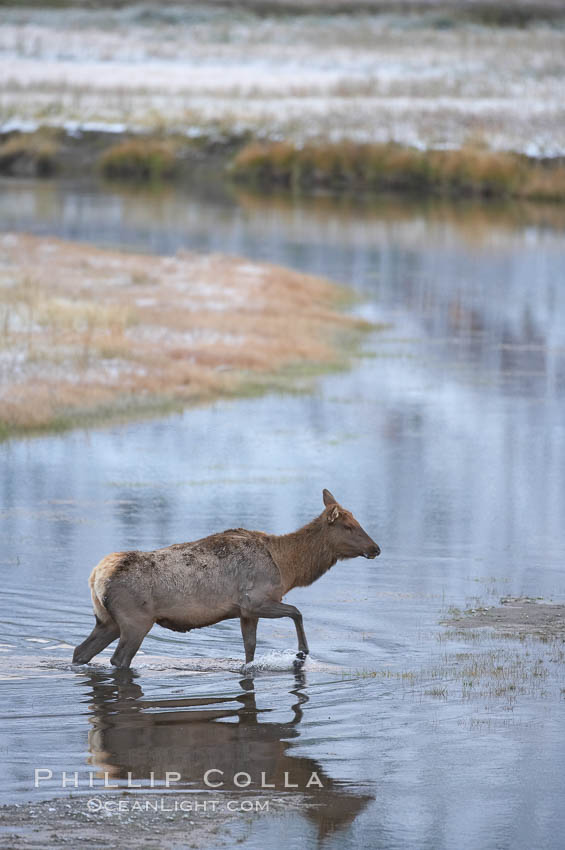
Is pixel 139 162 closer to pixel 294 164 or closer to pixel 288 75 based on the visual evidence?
pixel 294 164

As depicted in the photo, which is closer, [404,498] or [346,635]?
[346,635]

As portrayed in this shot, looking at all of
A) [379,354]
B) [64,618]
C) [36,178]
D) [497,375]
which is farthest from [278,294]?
[36,178]

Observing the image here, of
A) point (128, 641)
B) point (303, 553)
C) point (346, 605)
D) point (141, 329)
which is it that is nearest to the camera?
point (128, 641)

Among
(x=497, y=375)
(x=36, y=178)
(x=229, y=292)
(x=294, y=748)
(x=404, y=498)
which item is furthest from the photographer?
(x=36, y=178)

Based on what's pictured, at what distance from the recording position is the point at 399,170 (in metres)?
77.1

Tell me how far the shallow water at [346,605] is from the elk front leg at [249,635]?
0.13 m

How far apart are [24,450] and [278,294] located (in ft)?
53.4

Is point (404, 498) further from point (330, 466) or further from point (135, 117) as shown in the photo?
point (135, 117)

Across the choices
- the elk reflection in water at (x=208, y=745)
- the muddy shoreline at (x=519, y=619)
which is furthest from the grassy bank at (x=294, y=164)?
the elk reflection in water at (x=208, y=745)

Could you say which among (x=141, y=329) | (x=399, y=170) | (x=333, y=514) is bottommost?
(x=333, y=514)

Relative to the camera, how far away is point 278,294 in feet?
119

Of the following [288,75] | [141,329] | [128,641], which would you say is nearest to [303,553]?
[128,641]

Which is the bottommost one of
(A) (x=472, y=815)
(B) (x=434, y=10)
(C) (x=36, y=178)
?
(A) (x=472, y=815)

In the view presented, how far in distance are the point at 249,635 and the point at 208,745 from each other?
170 cm
